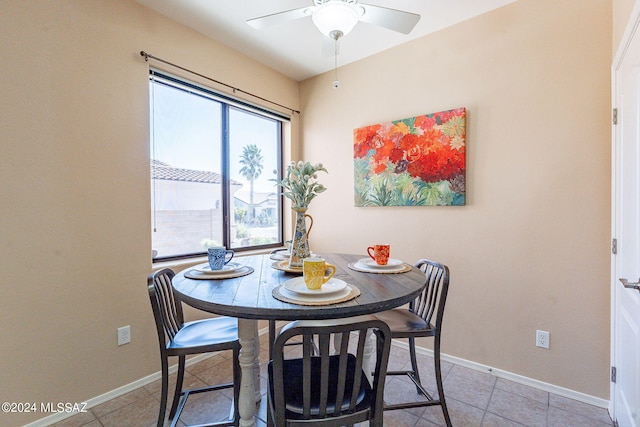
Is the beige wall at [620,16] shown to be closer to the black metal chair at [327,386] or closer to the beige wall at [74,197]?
the black metal chair at [327,386]

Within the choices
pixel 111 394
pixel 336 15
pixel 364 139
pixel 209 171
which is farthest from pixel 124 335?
pixel 364 139

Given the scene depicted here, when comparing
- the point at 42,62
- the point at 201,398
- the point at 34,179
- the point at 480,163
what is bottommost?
the point at 201,398

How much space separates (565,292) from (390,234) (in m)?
1.26

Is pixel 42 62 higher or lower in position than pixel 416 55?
lower

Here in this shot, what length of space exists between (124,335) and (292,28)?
8.43 feet

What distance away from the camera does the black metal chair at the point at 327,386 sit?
0.88m

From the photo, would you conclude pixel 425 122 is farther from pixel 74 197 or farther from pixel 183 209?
pixel 74 197

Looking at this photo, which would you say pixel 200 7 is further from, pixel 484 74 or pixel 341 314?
pixel 341 314

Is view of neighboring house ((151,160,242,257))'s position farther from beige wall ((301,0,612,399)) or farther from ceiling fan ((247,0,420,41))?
beige wall ((301,0,612,399))

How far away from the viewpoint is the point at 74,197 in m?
1.77

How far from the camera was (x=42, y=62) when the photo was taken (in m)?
1.66

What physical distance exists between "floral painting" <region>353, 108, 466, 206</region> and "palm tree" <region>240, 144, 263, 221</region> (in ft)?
3.32

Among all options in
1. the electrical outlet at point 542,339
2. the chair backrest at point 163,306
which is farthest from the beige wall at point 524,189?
the chair backrest at point 163,306

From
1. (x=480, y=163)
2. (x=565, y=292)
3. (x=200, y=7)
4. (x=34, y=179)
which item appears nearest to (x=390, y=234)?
(x=480, y=163)
